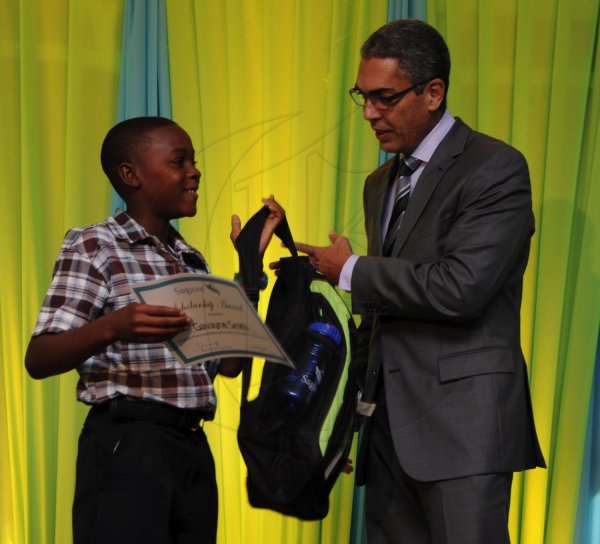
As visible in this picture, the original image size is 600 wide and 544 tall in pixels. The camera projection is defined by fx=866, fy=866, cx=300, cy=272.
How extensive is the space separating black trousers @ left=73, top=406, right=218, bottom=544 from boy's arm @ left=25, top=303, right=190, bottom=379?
142mm

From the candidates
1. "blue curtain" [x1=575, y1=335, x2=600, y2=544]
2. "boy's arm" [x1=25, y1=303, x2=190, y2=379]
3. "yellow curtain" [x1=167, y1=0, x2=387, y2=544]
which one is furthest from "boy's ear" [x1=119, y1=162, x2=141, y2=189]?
"blue curtain" [x1=575, y1=335, x2=600, y2=544]

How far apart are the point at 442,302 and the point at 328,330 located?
252 millimetres

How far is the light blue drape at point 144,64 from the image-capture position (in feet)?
7.98

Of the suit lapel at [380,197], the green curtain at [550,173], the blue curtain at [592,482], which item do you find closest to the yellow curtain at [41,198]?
the green curtain at [550,173]

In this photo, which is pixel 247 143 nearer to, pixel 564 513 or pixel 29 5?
pixel 29 5

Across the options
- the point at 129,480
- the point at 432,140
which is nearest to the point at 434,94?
the point at 432,140

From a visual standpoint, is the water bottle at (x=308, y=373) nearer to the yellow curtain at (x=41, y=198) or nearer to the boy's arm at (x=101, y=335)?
the boy's arm at (x=101, y=335)

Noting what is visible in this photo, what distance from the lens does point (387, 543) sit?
5.38ft

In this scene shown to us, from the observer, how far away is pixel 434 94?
1.59 metres

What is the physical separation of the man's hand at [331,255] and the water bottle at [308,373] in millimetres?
96

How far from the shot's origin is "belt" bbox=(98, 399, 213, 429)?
148cm

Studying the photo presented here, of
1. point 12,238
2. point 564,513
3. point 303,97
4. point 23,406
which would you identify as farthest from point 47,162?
point 564,513

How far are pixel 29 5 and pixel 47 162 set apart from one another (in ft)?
1.43

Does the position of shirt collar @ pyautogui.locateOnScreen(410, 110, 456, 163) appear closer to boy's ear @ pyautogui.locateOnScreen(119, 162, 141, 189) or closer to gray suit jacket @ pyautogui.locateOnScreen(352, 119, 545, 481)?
gray suit jacket @ pyautogui.locateOnScreen(352, 119, 545, 481)
